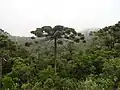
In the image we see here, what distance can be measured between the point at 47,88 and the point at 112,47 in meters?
13.9

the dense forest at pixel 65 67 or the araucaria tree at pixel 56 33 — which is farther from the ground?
the araucaria tree at pixel 56 33

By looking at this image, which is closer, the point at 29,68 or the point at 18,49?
the point at 29,68

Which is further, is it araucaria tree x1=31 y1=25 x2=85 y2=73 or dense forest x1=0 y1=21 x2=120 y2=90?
araucaria tree x1=31 y1=25 x2=85 y2=73

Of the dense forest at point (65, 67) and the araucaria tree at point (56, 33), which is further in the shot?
the araucaria tree at point (56, 33)

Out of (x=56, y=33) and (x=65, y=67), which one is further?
(x=65, y=67)

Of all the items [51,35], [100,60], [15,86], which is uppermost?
[51,35]

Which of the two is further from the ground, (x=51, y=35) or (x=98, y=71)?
(x=51, y=35)

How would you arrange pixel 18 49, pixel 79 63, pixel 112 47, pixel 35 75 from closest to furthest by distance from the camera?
pixel 79 63 → pixel 35 75 → pixel 112 47 → pixel 18 49

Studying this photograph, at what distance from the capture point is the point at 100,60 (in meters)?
25.5

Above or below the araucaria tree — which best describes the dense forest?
below

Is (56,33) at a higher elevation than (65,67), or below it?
higher

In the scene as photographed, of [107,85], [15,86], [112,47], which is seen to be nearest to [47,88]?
[15,86]

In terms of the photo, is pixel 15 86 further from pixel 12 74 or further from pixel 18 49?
pixel 18 49

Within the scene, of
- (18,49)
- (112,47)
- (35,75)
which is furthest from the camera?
(18,49)
